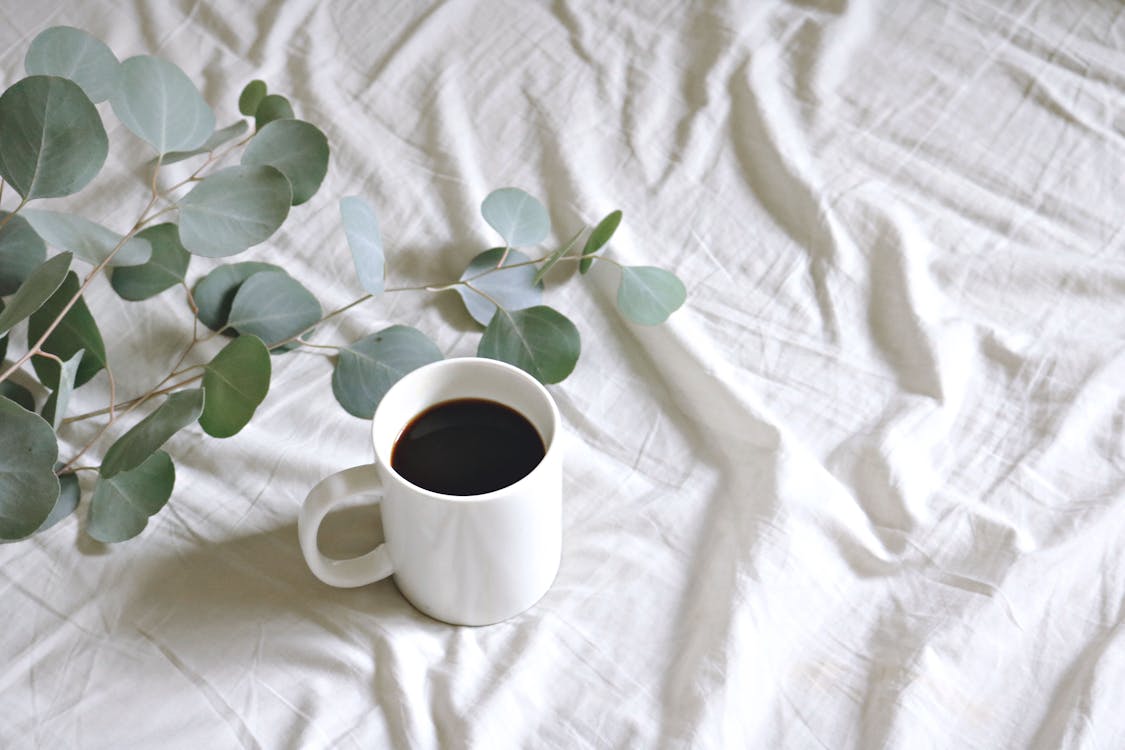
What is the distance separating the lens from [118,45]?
0.86m

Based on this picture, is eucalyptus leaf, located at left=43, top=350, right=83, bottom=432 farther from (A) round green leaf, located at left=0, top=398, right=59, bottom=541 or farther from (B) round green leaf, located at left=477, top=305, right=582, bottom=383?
(B) round green leaf, located at left=477, top=305, right=582, bottom=383

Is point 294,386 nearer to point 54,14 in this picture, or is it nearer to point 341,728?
point 341,728

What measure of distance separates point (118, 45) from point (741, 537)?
0.61 m

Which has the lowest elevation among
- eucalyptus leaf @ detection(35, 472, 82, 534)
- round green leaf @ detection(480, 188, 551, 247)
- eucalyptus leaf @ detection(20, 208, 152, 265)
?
eucalyptus leaf @ detection(35, 472, 82, 534)

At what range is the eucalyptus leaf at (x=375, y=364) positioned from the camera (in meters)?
0.64

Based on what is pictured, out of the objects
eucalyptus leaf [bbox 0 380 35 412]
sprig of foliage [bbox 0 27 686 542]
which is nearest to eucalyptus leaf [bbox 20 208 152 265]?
sprig of foliage [bbox 0 27 686 542]

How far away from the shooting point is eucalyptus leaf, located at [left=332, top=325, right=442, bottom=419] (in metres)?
0.64

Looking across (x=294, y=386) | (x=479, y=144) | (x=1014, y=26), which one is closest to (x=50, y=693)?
(x=294, y=386)

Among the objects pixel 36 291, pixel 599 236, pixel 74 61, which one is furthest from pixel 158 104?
pixel 599 236

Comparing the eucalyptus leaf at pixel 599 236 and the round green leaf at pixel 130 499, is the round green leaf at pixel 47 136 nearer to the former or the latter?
the round green leaf at pixel 130 499

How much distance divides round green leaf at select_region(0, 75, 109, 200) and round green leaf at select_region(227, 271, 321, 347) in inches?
6.2

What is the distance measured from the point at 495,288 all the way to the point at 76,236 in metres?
0.25

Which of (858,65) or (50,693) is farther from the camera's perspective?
(858,65)

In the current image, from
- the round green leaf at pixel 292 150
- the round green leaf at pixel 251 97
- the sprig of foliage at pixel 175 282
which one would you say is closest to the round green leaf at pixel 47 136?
the sprig of foliage at pixel 175 282
